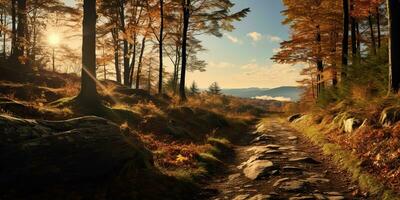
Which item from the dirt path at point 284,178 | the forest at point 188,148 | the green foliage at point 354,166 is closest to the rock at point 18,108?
the forest at point 188,148

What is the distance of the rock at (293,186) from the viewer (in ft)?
22.7

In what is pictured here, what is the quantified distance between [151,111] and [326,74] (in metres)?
11.3

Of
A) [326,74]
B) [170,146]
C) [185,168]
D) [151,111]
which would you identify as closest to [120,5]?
[151,111]

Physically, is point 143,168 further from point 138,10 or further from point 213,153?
point 138,10

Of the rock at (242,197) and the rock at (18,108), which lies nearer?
the rock at (242,197)

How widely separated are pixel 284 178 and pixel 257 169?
1143 millimetres

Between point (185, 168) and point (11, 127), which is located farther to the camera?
point (185, 168)

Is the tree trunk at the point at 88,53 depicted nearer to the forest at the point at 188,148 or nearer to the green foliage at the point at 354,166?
the forest at the point at 188,148

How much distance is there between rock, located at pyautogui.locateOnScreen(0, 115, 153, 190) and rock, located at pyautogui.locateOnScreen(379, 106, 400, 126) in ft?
20.4

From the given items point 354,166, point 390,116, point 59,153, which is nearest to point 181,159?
point 59,153

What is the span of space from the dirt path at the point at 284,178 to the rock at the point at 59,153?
2189mm

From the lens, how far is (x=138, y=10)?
91.0ft

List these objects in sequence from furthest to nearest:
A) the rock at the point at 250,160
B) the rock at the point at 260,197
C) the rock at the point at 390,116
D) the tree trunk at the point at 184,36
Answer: the tree trunk at the point at 184,36, the rock at the point at 250,160, the rock at the point at 390,116, the rock at the point at 260,197

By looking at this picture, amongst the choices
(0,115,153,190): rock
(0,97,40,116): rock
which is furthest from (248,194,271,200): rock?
(0,97,40,116): rock
